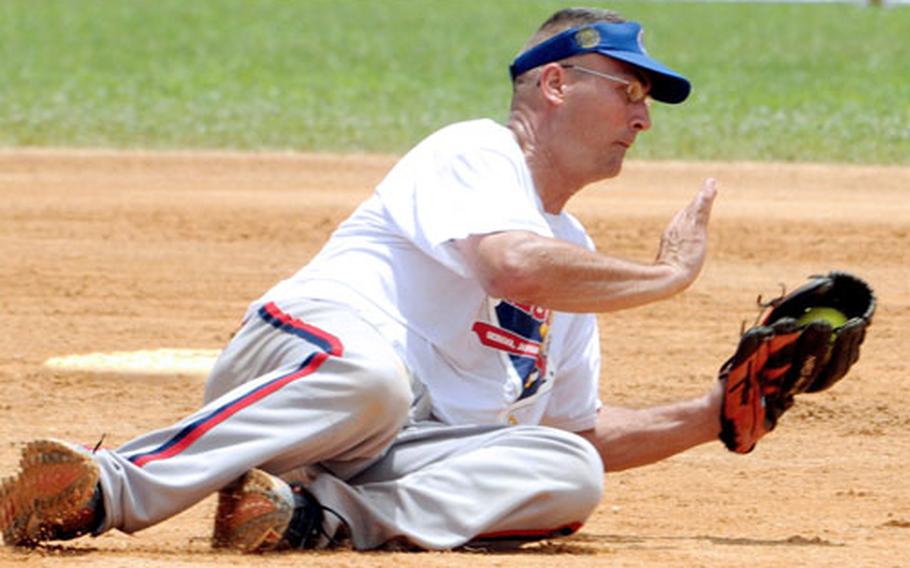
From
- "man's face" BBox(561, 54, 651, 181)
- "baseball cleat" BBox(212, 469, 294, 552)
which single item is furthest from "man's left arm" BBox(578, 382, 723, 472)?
"baseball cleat" BBox(212, 469, 294, 552)

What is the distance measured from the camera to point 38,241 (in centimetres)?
1060

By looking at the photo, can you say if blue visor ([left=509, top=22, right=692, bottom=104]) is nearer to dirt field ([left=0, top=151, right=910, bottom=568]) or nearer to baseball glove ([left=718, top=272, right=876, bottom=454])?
baseball glove ([left=718, top=272, right=876, bottom=454])

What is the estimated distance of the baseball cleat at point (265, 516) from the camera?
433cm

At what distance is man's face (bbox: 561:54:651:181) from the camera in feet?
15.5

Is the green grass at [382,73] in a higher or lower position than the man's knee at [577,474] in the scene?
lower

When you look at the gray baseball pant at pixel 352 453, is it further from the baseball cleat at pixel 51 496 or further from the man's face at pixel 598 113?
the man's face at pixel 598 113

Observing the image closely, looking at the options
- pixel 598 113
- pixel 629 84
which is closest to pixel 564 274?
pixel 598 113

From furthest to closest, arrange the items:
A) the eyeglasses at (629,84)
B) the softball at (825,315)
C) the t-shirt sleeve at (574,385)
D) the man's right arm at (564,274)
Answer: the t-shirt sleeve at (574,385), the softball at (825,315), the eyeglasses at (629,84), the man's right arm at (564,274)

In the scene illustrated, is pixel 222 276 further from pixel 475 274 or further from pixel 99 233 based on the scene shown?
pixel 475 274

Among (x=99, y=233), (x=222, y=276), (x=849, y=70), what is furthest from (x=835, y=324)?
(x=849, y=70)

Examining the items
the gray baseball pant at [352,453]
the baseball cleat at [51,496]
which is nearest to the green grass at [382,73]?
the gray baseball pant at [352,453]

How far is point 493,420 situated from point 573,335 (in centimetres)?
45

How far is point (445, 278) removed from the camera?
460cm

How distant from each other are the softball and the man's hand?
509 millimetres
